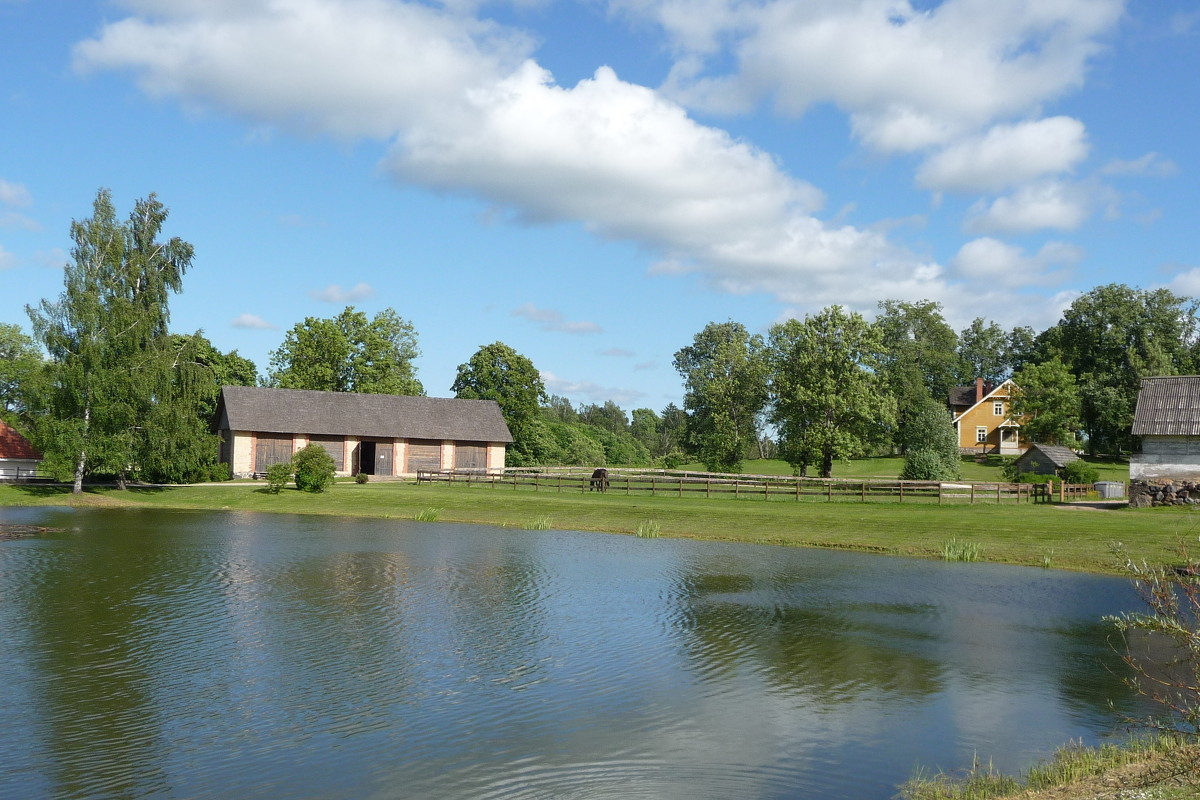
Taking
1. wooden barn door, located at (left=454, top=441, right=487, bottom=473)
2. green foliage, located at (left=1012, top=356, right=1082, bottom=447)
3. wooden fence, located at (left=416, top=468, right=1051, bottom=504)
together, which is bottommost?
wooden fence, located at (left=416, top=468, right=1051, bottom=504)

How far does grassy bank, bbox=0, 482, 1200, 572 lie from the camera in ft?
94.2

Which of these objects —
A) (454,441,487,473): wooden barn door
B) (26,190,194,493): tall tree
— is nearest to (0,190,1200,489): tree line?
(26,190,194,493): tall tree

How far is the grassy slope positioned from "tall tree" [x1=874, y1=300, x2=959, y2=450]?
46340 mm

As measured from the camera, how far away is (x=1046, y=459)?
58.8 meters

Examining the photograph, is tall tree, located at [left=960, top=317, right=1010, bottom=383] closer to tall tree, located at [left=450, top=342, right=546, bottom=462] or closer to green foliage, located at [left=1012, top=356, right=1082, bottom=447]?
green foliage, located at [left=1012, top=356, right=1082, bottom=447]

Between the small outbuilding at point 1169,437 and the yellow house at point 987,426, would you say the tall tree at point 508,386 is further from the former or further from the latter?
the small outbuilding at point 1169,437

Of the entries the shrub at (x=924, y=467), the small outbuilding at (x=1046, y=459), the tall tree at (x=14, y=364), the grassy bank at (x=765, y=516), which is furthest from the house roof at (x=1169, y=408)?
the tall tree at (x=14, y=364)

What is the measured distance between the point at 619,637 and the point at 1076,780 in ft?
28.8

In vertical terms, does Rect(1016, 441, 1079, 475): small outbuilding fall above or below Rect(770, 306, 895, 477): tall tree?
below

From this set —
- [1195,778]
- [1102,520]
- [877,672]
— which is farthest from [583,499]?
[1195,778]

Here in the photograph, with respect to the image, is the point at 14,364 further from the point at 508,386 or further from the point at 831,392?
the point at 831,392

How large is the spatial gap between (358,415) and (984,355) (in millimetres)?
76216

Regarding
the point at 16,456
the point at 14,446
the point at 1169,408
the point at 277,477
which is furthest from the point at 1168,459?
the point at 14,446

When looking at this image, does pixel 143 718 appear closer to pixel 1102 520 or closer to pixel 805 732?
pixel 805 732
